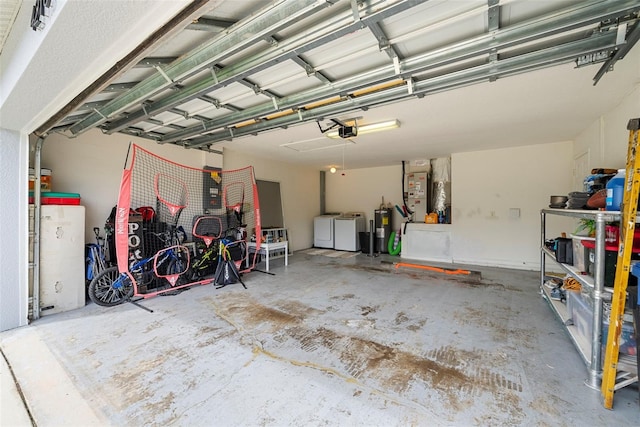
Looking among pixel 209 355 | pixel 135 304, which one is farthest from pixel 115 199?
pixel 209 355

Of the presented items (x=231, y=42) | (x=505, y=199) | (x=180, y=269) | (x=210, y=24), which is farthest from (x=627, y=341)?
(x=180, y=269)

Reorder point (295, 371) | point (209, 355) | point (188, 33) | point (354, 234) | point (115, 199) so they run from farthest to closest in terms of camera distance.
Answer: point (354, 234), point (115, 199), point (209, 355), point (295, 371), point (188, 33)

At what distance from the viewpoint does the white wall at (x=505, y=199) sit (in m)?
4.83

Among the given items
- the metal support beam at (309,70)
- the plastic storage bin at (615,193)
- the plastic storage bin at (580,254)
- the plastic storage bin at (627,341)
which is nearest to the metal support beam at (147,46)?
the metal support beam at (309,70)

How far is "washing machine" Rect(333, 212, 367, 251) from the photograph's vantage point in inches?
282

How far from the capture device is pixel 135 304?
322 cm

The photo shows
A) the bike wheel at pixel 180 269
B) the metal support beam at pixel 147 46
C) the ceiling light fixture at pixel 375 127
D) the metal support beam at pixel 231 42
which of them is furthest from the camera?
the bike wheel at pixel 180 269

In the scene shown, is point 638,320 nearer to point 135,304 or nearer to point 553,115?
point 553,115

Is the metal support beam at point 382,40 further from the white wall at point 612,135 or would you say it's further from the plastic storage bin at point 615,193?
the white wall at point 612,135

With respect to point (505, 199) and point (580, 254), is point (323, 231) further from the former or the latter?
point (580, 254)


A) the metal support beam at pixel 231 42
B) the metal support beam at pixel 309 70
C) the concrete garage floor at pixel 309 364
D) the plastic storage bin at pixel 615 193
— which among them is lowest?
the concrete garage floor at pixel 309 364

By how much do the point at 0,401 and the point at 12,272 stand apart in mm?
1699

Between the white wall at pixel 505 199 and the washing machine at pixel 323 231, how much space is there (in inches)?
127

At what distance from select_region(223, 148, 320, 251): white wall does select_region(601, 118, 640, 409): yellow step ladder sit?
5543 millimetres
